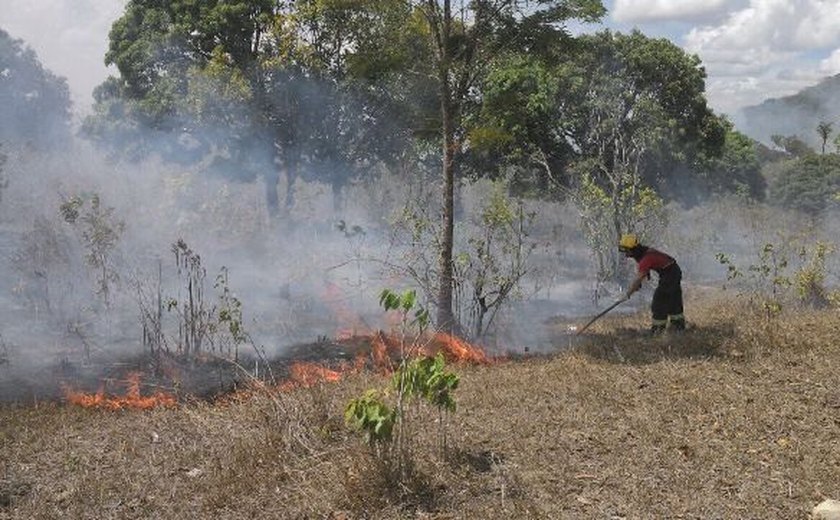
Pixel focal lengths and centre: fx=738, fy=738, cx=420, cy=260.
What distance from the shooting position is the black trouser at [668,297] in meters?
9.20

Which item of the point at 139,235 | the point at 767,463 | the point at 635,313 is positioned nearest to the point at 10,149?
the point at 139,235

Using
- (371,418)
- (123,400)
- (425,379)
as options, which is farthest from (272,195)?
(371,418)

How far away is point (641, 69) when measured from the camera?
18.4m

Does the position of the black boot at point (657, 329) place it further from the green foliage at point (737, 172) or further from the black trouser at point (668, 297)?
the green foliage at point (737, 172)

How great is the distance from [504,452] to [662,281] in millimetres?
4764

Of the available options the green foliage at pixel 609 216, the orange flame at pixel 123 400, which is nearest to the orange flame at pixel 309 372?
the orange flame at pixel 123 400

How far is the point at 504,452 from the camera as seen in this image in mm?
5289

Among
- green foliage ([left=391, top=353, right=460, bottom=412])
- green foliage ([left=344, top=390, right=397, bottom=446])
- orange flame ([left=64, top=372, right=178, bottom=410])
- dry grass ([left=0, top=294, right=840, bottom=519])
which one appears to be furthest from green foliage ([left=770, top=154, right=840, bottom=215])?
green foliage ([left=344, top=390, right=397, bottom=446])

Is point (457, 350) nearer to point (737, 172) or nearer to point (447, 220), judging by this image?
point (447, 220)

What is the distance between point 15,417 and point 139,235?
1158 centimetres

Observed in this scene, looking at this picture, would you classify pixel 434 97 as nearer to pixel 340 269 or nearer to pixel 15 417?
pixel 340 269

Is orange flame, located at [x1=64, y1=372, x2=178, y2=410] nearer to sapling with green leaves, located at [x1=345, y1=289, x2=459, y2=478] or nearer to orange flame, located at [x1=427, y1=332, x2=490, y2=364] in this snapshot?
orange flame, located at [x1=427, y1=332, x2=490, y2=364]

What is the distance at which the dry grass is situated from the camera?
4477 millimetres

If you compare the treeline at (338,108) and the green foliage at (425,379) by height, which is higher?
the treeline at (338,108)
